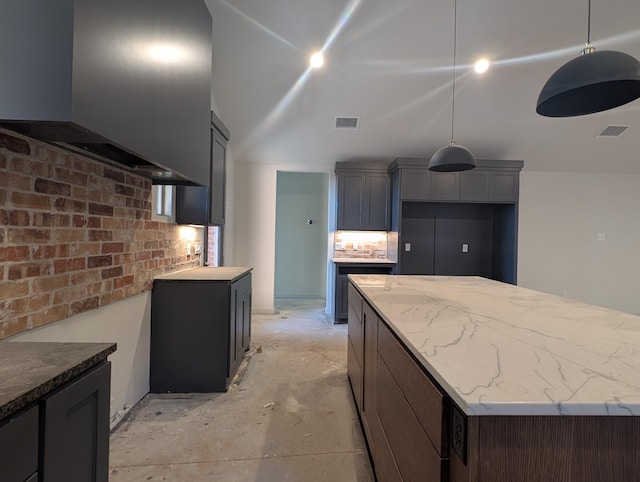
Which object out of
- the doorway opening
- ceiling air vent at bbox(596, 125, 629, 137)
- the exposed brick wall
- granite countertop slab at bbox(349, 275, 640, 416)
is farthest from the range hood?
ceiling air vent at bbox(596, 125, 629, 137)

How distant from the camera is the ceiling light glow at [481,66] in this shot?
3509 mm

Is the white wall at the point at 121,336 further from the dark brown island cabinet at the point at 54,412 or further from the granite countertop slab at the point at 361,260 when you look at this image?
the granite countertop slab at the point at 361,260

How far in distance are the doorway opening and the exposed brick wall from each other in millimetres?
4314

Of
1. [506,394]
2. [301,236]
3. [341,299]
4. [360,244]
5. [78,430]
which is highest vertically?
[301,236]

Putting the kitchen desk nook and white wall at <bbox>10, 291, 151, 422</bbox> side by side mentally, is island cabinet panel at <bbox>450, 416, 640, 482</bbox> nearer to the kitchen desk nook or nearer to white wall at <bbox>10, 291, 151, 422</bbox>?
the kitchen desk nook

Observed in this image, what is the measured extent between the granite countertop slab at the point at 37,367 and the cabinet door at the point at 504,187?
5076 millimetres

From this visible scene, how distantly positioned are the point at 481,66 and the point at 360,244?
2823mm

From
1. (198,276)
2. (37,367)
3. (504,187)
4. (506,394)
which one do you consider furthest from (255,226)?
(506,394)

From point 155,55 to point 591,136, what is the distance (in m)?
5.66

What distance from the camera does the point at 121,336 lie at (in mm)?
2141

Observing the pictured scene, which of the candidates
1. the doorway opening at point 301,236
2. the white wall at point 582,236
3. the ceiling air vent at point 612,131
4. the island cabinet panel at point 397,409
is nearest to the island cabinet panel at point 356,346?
the island cabinet panel at point 397,409

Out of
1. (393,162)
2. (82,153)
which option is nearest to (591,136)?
(393,162)

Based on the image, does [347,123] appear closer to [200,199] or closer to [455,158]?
[455,158]

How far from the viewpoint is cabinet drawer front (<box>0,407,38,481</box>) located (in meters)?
0.72
